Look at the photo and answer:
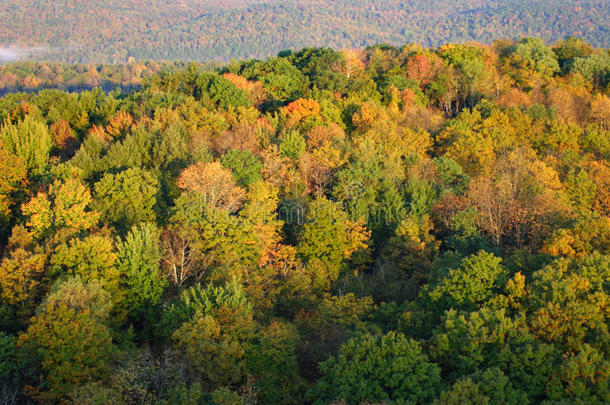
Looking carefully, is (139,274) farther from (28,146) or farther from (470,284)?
(28,146)

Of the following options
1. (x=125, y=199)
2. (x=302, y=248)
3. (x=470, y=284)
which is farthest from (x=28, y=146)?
(x=470, y=284)

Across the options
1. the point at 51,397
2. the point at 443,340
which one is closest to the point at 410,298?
the point at 443,340

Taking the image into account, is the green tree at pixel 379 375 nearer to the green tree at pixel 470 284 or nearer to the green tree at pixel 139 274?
the green tree at pixel 470 284

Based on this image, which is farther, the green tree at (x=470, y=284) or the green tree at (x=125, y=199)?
the green tree at (x=125, y=199)

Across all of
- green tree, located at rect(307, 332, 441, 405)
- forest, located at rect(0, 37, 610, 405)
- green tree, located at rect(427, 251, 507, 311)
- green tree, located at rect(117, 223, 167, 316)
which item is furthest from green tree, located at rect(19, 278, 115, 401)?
green tree, located at rect(427, 251, 507, 311)

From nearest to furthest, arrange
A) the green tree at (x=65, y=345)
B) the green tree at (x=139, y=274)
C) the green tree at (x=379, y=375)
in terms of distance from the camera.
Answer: the green tree at (x=379, y=375) < the green tree at (x=65, y=345) < the green tree at (x=139, y=274)

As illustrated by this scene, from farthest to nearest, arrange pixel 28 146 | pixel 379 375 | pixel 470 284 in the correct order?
pixel 28 146 < pixel 470 284 < pixel 379 375

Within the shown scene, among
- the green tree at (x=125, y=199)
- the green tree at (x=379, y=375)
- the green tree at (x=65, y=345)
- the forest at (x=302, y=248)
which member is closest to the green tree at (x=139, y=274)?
the forest at (x=302, y=248)

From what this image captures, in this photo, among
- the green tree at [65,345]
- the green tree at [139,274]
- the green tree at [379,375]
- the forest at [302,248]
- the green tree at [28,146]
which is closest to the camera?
the green tree at [379,375]
